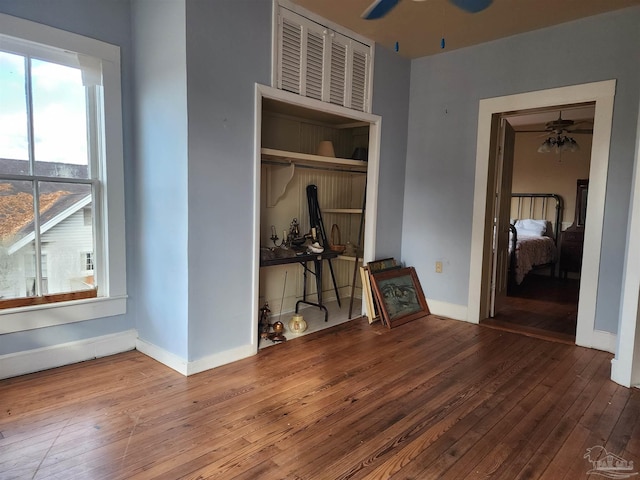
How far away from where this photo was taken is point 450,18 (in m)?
3.20

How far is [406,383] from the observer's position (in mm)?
2594

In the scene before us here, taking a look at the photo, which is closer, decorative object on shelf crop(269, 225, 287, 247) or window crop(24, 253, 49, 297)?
window crop(24, 253, 49, 297)

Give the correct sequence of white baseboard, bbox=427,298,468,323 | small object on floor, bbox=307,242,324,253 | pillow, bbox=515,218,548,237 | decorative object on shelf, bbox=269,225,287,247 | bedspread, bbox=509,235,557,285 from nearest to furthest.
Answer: small object on floor, bbox=307,242,324,253
decorative object on shelf, bbox=269,225,287,247
white baseboard, bbox=427,298,468,323
bedspread, bbox=509,235,557,285
pillow, bbox=515,218,548,237

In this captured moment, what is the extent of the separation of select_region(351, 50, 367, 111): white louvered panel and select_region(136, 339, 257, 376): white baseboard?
2317 millimetres

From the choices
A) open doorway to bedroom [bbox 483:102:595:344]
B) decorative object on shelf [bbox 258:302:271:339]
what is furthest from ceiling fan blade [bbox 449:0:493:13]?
decorative object on shelf [bbox 258:302:271:339]

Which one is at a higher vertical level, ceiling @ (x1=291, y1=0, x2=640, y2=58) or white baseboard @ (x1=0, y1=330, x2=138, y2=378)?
ceiling @ (x1=291, y1=0, x2=640, y2=58)

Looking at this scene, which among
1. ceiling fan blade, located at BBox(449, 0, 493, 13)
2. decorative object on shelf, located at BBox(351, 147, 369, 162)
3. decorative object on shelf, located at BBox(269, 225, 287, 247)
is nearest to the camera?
ceiling fan blade, located at BBox(449, 0, 493, 13)

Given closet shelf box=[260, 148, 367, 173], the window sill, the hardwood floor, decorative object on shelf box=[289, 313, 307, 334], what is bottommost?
the hardwood floor

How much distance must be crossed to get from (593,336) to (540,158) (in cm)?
458

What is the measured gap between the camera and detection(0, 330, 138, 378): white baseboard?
2.53m

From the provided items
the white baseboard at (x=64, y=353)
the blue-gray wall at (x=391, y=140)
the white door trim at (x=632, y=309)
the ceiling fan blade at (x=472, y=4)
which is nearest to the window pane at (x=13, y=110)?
the white baseboard at (x=64, y=353)

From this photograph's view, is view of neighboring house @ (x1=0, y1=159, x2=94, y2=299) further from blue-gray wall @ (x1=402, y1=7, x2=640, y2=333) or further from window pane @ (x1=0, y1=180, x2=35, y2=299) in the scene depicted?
blue-gray wall @ (x1=402, y1=7, x2=640, y2=333)

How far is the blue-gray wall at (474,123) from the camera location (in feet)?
10.1

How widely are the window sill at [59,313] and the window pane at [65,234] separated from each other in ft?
0.45
